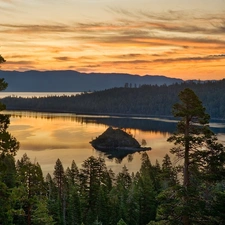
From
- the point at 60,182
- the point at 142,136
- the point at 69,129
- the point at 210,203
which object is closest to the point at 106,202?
the point at 60,182

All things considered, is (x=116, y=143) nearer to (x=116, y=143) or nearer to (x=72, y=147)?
(x=116, y=143)

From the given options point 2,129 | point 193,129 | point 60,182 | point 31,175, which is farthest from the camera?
point 60,182

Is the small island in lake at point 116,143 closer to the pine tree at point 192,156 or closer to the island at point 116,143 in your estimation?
the island at point 116,143

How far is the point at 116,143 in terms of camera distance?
135 metres

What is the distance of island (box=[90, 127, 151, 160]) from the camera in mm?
128750

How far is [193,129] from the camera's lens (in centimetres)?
1452

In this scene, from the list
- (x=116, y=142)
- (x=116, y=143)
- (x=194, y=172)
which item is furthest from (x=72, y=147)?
(x=194, y=172)

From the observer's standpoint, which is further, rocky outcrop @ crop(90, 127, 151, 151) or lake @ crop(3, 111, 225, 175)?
rocky outcrop @ crop(90, 127, 151, 151)

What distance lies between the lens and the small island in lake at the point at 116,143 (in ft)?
429

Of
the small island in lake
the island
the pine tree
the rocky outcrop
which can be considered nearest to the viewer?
the pine tree

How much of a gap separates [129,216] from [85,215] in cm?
564

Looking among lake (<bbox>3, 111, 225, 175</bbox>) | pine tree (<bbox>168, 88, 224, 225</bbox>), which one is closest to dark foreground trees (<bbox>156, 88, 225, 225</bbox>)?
pine tree (<bbox>168, 88, 224, 225</bbox>)

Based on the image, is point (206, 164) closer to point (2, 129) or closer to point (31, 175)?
point (2, 129)

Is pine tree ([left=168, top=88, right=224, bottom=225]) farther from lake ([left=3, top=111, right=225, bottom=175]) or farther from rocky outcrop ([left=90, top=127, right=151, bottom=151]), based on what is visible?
rocky outcrop ([left=90, top=127, right=151, bottom=151])
